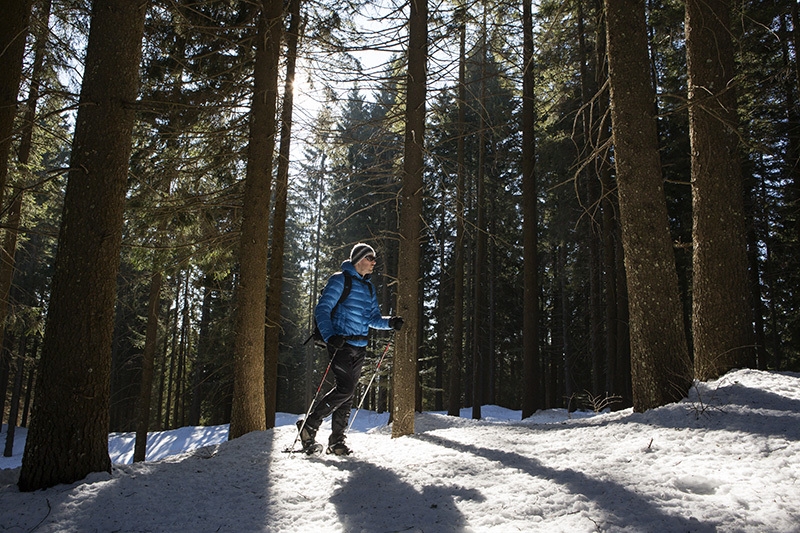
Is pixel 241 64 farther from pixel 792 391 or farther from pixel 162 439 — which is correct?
pixel 162 439

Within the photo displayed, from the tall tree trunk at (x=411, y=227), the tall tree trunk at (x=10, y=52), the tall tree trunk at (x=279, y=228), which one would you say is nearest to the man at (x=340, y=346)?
the tall tree trunk at (x=411, y=227)

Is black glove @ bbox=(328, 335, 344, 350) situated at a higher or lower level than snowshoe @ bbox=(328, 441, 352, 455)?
higher

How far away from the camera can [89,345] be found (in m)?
3.81

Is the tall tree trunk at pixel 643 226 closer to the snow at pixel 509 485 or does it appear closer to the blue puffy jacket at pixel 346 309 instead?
the snow at pixel 509 485

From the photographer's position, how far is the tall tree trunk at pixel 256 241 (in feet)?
22.0

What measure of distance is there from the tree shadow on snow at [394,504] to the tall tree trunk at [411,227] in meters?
2.29

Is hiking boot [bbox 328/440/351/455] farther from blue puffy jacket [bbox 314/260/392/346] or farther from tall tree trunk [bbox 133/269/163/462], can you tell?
tall tree trunk [bbox 133/269/163/462]

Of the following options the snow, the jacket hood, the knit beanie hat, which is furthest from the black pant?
the knit beanie hat

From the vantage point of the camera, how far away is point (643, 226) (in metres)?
5.13

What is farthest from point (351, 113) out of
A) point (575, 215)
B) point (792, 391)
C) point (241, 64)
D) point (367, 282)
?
point (792, 391)

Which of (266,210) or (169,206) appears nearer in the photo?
(266,210)

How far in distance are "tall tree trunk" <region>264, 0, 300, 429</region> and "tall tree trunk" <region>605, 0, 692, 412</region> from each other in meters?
5.46

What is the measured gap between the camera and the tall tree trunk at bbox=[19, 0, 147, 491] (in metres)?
3.66

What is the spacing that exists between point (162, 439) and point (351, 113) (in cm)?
2214
